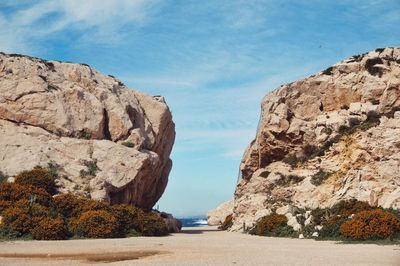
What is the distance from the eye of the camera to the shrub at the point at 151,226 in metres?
29.2

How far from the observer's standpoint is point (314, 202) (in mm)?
33094

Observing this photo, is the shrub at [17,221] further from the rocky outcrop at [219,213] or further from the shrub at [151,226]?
the rocky outcrop at [219,213]

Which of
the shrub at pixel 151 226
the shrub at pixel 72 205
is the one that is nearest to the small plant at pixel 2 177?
the shrub at pixel 72 205

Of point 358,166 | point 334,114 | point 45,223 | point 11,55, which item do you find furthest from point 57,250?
point 334,114

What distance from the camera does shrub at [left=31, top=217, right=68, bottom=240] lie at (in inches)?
912

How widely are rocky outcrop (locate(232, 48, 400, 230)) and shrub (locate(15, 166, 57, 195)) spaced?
1529cm

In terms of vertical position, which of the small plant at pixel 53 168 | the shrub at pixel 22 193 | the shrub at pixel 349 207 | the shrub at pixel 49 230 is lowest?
the shrub at pixel 49 230

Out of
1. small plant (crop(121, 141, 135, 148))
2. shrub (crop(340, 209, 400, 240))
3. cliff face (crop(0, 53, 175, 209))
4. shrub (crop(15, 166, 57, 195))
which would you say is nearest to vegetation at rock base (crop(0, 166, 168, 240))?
shrub (crop(15, 166, 57, 195))

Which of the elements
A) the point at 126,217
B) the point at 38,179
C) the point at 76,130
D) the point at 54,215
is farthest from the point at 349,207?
the point at 76,130

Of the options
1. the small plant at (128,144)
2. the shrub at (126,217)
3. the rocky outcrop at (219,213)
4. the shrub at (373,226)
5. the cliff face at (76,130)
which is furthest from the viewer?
the rocky outcrop at (219,213)

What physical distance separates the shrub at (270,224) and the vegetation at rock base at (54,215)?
6736 millimetres

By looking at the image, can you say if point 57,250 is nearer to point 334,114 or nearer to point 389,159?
point 389,159

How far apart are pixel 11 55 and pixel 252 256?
32.7 metres

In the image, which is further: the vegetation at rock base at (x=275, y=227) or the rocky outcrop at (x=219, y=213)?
the rocky outcrop at (x=219, y=213)
